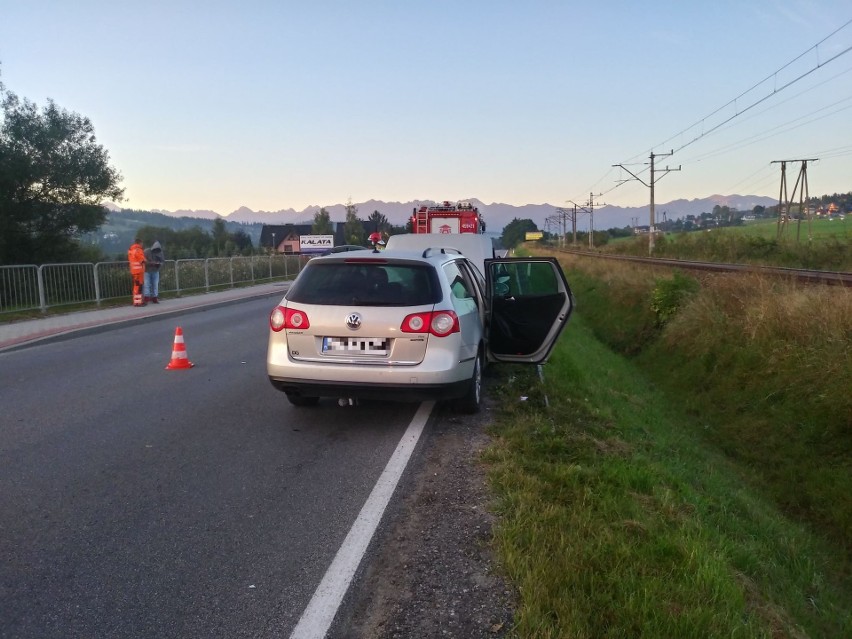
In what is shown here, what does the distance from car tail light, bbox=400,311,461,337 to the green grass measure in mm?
1014

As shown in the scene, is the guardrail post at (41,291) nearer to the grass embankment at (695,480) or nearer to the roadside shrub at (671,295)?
the grass embankment at (695,480)

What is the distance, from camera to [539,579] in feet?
11.4

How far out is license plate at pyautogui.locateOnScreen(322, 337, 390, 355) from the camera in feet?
20.9

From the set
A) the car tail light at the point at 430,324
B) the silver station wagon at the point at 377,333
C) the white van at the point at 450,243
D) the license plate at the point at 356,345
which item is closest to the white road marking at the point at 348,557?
the silver station wagon at the point at 377,333

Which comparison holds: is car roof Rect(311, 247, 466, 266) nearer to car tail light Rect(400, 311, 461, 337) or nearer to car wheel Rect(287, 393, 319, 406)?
car tail light Rect(400, 311, 461, 337)

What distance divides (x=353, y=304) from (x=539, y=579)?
3.56 metres

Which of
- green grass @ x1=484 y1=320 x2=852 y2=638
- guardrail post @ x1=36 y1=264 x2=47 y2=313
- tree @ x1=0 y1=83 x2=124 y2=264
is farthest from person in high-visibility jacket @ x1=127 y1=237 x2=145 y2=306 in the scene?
green grass @ x1=484 y1=320 x2=852 y2=638

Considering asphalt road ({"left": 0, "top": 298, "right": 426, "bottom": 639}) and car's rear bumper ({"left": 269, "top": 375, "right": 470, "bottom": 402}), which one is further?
car's rear bumper ({"left": 269, "top": 375, "right": 470, "bottom": 402})

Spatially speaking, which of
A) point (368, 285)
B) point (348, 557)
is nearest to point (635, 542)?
point (348, 557)

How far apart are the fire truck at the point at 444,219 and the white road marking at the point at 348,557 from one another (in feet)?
69.3

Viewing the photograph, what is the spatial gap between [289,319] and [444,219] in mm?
20532

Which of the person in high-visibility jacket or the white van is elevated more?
the white van

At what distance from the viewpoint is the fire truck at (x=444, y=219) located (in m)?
26.6

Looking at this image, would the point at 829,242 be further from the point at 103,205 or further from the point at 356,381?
the point at 356,381
